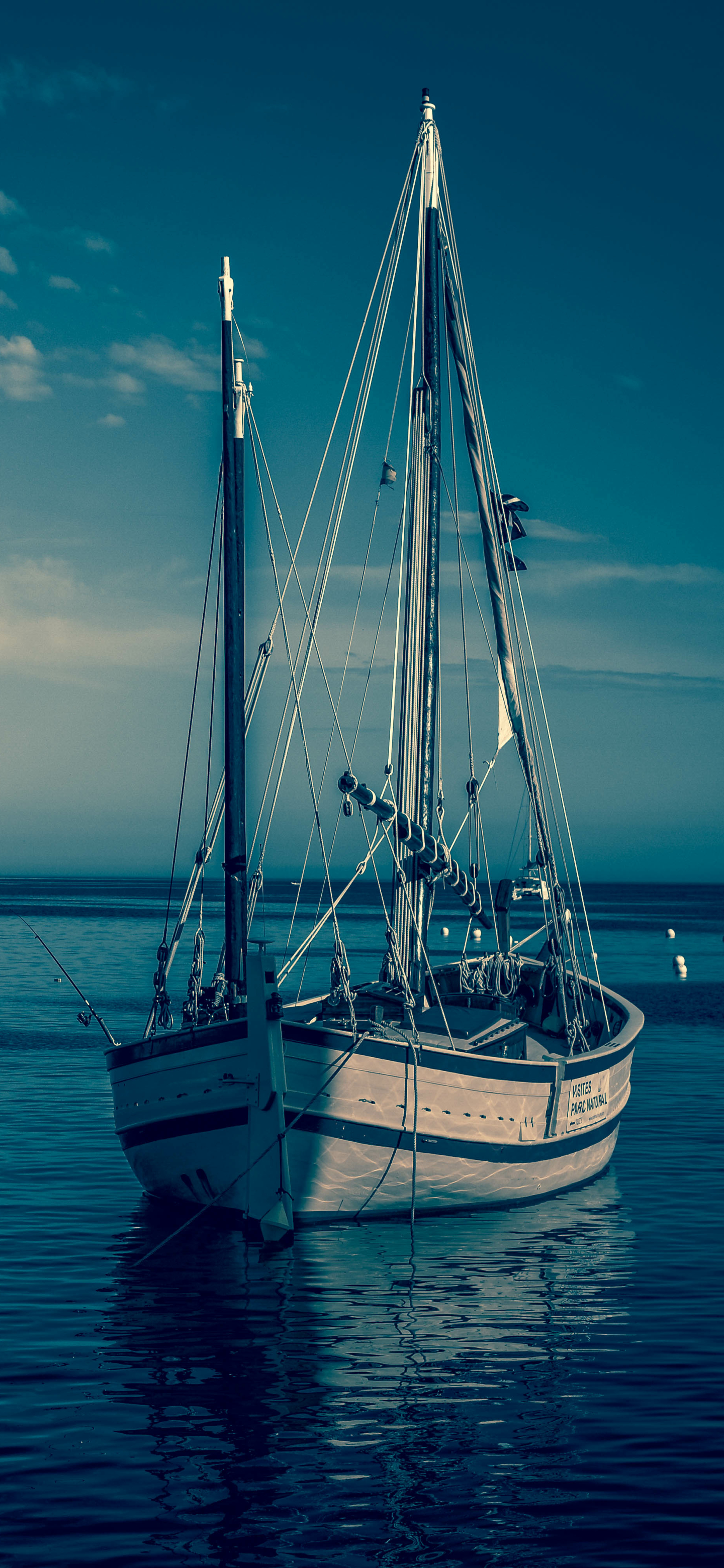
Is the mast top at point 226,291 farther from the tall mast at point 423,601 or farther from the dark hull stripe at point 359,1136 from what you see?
the dark hull stripe at point 359,1136

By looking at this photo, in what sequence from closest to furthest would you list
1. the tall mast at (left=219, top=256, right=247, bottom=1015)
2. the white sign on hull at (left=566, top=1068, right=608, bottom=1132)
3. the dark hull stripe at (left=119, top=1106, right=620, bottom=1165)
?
the dark hull stripe at (left=119, top=1106, right=620, bottom=1165), the tall mast at (left=219, top=256, right=247, bottom=1015), the white sign on hull at (left=566, top=1068, right=608, bottom=1132)

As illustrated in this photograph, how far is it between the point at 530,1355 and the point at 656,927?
10091 centimetres

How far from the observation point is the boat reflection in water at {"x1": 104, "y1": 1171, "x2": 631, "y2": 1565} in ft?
29.8

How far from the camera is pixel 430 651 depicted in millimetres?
22219

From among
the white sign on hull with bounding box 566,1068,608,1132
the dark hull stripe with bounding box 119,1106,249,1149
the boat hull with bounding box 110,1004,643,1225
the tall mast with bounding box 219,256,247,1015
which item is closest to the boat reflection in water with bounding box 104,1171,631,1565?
the boat hull with bounding box 110,1004,643,1225

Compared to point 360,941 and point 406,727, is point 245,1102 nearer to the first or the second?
point 406,727

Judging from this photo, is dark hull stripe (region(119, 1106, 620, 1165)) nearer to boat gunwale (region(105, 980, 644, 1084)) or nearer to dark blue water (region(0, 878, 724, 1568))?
boat gunwale (region(105, 980, 644, 1084))

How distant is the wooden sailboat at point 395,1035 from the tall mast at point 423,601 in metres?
0.04

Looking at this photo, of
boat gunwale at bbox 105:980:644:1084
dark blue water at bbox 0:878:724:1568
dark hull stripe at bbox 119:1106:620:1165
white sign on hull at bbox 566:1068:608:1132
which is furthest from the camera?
white sign on hull at bbox 566:1068:608:1132

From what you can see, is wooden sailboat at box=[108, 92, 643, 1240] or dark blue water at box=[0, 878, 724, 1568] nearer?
dark blue water at box=[0, 878, 724, 1568]

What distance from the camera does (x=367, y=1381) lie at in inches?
460

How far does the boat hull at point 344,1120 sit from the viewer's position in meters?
15.9

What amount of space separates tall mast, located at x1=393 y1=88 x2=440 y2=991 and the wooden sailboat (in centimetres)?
4

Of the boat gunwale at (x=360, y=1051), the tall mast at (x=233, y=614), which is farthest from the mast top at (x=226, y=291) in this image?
the boat gunwale at (x=360, y=1051)
